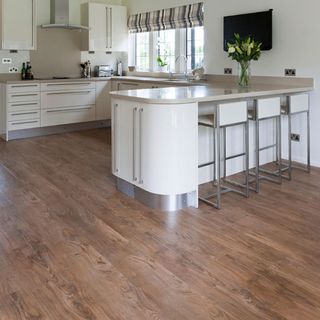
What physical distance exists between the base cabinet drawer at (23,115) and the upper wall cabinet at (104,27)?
1598 mm

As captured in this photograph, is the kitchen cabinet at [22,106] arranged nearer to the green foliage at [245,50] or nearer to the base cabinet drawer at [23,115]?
the base cabinet drawer at [23,115]

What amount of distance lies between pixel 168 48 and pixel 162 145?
13.4 ft

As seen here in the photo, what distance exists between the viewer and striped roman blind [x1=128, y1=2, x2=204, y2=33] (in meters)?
5.89

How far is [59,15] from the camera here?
6.66m

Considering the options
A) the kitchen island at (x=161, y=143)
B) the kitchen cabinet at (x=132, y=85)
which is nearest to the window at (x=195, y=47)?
the kitchen cabinet at (x=132, y=85)

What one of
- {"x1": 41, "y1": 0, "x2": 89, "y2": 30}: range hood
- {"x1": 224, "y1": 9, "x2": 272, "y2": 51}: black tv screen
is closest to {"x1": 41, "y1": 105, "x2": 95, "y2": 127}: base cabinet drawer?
{"x1": 41, "y1": 0, "x2": 89, "y2": 30}: range hood

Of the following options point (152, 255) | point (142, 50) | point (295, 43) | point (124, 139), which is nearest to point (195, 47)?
point (142, 50)

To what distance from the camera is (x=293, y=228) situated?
2.94m

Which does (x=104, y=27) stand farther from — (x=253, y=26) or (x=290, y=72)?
(x=290, y=72)

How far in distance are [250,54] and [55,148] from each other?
3.02 meters

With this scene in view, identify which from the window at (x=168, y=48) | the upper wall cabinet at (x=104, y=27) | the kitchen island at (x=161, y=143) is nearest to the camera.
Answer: the kitchen island at (x=161, y=143)

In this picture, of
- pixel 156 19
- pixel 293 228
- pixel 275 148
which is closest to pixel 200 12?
pixel 156 19

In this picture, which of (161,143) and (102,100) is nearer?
(161,143)

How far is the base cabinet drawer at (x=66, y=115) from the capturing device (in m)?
6.48
